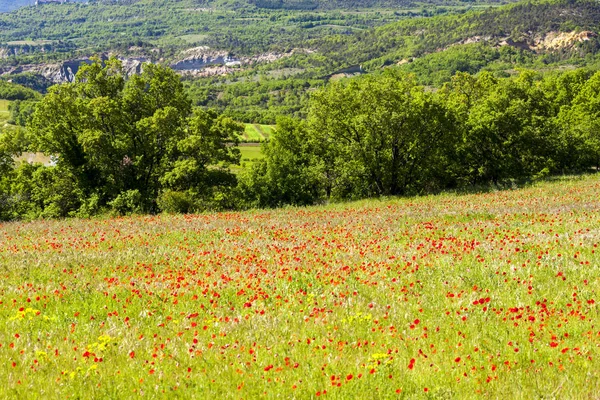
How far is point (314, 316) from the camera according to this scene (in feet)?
Result: 25.7

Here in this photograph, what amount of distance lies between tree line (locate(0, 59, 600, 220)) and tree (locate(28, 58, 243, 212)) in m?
0.10

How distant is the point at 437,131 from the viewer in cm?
3809

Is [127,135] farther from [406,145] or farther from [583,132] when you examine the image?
[583,132]

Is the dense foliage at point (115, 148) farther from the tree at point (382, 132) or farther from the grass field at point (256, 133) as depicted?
the grass field at point (256, 133)

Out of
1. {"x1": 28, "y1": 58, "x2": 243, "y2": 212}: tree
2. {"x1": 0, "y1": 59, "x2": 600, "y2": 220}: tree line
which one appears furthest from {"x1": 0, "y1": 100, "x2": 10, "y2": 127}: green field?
{"x1": 28, "y1": 58, "x2": 243, "y2": 212}: tree

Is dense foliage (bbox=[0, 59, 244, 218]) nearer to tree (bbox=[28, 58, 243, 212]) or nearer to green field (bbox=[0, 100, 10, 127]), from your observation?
tree (bbox=[28, 58, 243, 212])

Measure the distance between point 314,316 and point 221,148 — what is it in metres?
32.6

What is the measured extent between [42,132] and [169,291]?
3517cm

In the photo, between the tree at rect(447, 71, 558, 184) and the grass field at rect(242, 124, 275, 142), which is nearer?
the tree at rect(447, 71, 558, 184)

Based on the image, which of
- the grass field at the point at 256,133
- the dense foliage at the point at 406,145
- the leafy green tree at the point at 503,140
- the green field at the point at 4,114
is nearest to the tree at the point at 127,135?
the dense foliage at the point at 406,145

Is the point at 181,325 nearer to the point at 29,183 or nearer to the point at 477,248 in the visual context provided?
the point at 477,248

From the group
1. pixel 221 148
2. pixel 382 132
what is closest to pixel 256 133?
pixel 221 148

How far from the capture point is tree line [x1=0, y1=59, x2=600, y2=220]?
1454 inches

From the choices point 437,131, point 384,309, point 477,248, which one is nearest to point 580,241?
point 477,248
